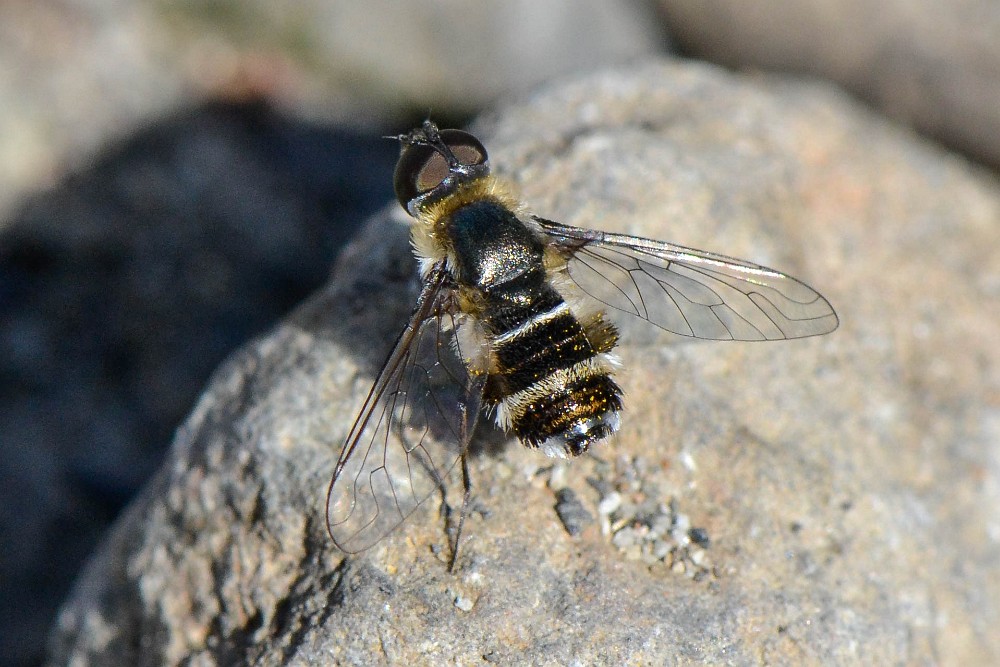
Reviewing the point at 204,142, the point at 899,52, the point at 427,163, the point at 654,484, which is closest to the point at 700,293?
the point at 654,484

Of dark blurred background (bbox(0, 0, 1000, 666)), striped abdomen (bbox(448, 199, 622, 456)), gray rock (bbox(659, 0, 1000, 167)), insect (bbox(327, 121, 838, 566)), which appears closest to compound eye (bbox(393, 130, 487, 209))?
insect (bbox(327, 121, 838, 566))

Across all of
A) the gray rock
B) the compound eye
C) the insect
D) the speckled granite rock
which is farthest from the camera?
the gray rock

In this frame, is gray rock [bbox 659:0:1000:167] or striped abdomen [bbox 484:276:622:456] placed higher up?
gray rock [bbox 659:0:1000:167]

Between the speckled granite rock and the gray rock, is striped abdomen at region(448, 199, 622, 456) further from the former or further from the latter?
the gray rock

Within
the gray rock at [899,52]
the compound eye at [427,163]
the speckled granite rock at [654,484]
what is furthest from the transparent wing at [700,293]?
the gray rock at [899,52]

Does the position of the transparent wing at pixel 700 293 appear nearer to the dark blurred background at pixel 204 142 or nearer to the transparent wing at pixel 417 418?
the transparent wing at pixel 417 418

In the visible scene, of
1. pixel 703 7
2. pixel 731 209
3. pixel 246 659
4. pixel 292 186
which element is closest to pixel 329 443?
pixel 246 659
